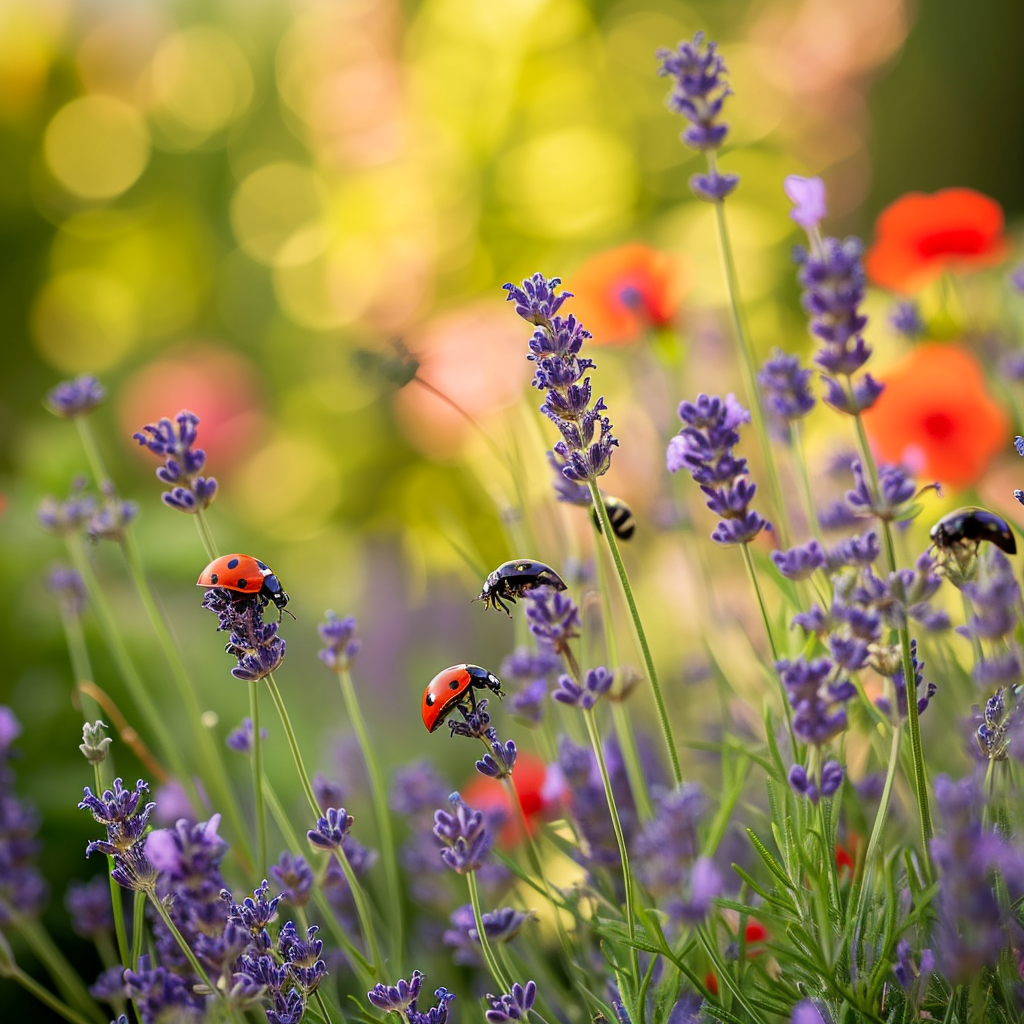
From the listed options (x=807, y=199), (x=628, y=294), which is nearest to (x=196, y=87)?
(x=628, y=294)

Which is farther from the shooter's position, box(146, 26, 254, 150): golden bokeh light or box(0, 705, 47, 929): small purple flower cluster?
box(146, 26, 254, 150): golden bokeh light

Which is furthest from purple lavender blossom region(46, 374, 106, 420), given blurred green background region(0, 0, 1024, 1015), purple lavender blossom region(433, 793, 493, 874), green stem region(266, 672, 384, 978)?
blurred green background region(0, 0, 1024, 1015)

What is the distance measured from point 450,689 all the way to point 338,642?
0.37ft

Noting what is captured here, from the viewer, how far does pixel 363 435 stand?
2.98 meters

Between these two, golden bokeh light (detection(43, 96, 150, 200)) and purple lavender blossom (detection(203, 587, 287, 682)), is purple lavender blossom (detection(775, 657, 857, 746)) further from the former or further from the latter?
golden bokeh light (detection(43, 96, 150, 200))

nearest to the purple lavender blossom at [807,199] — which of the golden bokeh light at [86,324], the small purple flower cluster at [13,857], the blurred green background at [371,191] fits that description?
the small purple flower cluster at [13,857]

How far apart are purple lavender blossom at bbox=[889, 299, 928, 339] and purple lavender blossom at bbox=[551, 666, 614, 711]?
64 cm

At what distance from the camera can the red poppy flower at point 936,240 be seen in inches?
41.4

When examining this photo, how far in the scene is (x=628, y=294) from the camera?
972 millimetres

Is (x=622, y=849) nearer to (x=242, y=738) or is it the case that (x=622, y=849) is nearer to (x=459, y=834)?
(x=459, y=834)

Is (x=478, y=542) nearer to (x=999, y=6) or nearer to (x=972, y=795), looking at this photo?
(x=972, y=795)

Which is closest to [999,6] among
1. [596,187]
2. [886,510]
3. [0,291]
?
[596,187]

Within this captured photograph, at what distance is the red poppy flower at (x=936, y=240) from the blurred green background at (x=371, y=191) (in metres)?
0.76

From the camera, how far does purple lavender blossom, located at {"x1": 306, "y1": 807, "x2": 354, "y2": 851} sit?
0.54 m
